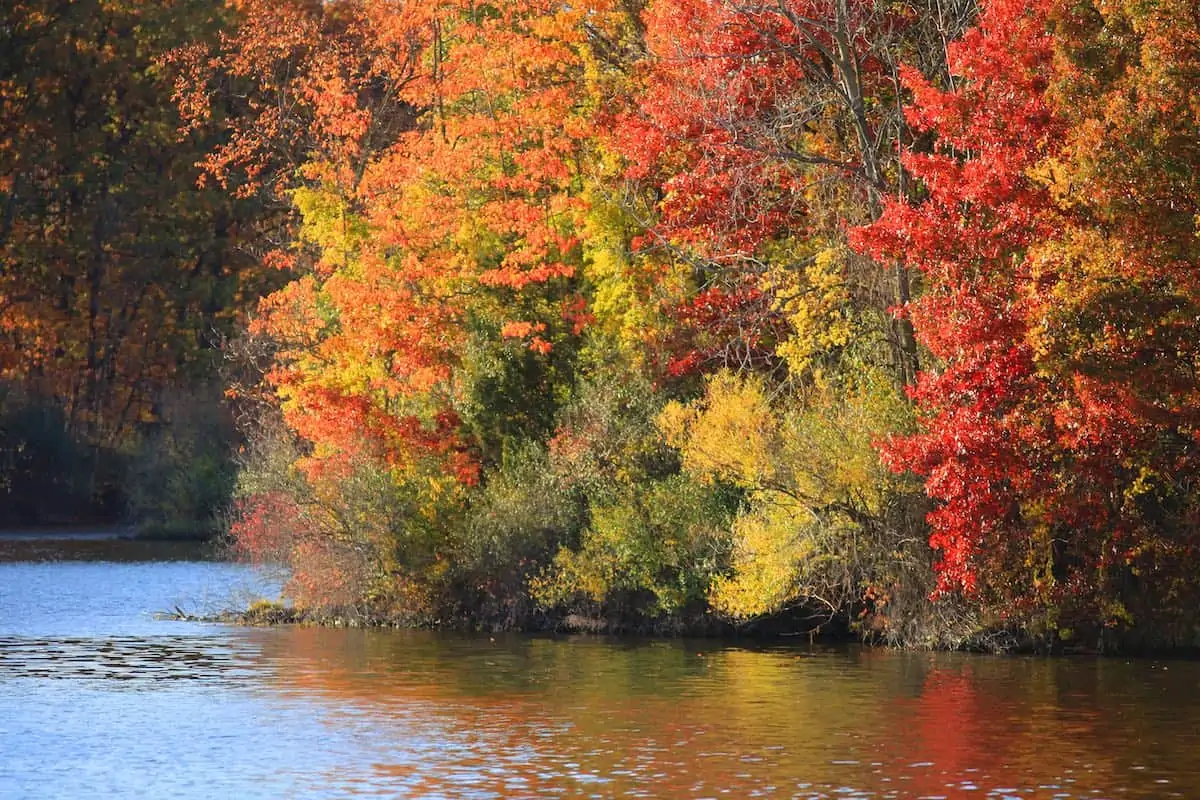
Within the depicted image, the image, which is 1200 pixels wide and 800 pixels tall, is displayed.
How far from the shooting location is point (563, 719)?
70.8ft

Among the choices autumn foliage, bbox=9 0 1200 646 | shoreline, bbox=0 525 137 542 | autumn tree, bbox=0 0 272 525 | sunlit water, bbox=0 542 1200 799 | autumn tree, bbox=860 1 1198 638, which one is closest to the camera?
sunlit water, bbox=0 542 1200 799

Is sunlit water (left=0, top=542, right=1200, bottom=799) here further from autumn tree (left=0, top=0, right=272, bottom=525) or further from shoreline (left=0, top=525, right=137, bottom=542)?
autumn tree (left=0, top=0, right=272, bottom=525)

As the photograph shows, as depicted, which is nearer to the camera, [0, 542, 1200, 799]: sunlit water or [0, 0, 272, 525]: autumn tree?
[0, 542, 1200, 799]: sunlit water

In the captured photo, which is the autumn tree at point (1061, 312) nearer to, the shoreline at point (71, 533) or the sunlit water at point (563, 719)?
the sunlit water at point (563, 719)

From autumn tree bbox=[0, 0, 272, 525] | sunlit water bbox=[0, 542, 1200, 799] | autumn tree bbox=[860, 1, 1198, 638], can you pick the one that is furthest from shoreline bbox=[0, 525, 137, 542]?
autumn tree bbox=[860, 1, 1198, 638]

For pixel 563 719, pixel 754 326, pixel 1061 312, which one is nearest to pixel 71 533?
pixel 754 326

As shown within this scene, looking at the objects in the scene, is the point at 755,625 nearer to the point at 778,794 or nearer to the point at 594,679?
the point at 594,679

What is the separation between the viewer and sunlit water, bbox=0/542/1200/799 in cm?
1748

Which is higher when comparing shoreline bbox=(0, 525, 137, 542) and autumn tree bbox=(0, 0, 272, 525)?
autumn tree bbox=(0, 0, 272, 525)

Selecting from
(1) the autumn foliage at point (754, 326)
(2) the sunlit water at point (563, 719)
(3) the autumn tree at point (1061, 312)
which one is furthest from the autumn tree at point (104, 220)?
(3) the autumn tree at point (1061, 312)

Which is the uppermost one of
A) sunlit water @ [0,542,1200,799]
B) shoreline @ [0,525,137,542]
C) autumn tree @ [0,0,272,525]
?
autumn tree @ [0,0,272,525]

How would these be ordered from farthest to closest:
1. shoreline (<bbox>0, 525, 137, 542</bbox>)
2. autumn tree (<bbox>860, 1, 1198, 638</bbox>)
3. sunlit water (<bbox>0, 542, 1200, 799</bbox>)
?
shoreline (<bbox>0, 525, 137, 542</bbox>) → autumn tree (<bbox>860, 1, 1198, 638</bbox>) → sunlit water (<bbox>0, 542, 1200, 799</bbox>)

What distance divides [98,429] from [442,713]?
45760 millimetres

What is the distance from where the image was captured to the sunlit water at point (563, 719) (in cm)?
1748
